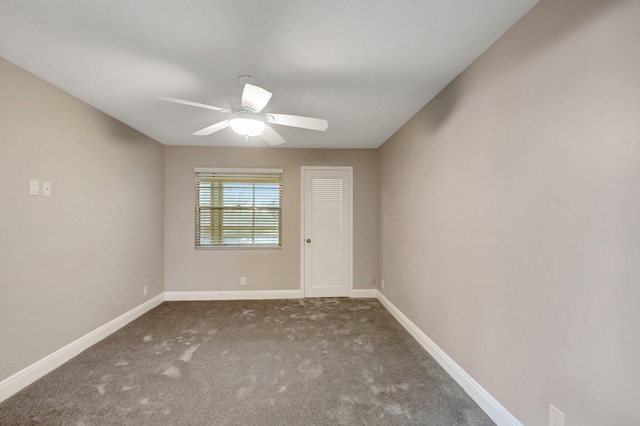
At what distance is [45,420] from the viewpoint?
64.1 inches

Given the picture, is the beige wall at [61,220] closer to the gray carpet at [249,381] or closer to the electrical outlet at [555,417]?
the gray carpet at [249,381]

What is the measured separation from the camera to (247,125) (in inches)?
77.8

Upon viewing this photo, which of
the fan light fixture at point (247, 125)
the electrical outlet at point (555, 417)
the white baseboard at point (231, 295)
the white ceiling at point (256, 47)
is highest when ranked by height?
the white ceiling at point (256, 47)

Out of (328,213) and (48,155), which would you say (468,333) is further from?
(48,155)

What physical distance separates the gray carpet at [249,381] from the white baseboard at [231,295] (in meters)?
0.84

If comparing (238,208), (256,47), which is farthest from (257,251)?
(256,47)

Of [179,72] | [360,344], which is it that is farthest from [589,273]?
[179,72]

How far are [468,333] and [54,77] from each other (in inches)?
148

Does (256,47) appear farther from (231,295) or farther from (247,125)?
(231,295)

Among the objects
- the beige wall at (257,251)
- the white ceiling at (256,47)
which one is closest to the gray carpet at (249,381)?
the beige wall at (257,251)

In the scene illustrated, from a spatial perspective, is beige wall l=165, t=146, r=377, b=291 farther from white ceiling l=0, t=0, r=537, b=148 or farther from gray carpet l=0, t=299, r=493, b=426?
white ceiling l=0, t=0, r=537, b=148

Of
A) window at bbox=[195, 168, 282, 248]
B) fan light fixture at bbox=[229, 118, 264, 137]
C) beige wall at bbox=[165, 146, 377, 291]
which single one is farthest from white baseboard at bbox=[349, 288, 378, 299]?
fan light fixture at bbox=[229, 118, 264, 137]

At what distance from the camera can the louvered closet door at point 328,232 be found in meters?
4.09

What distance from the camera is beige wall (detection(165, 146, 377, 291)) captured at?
3951 millimetres
